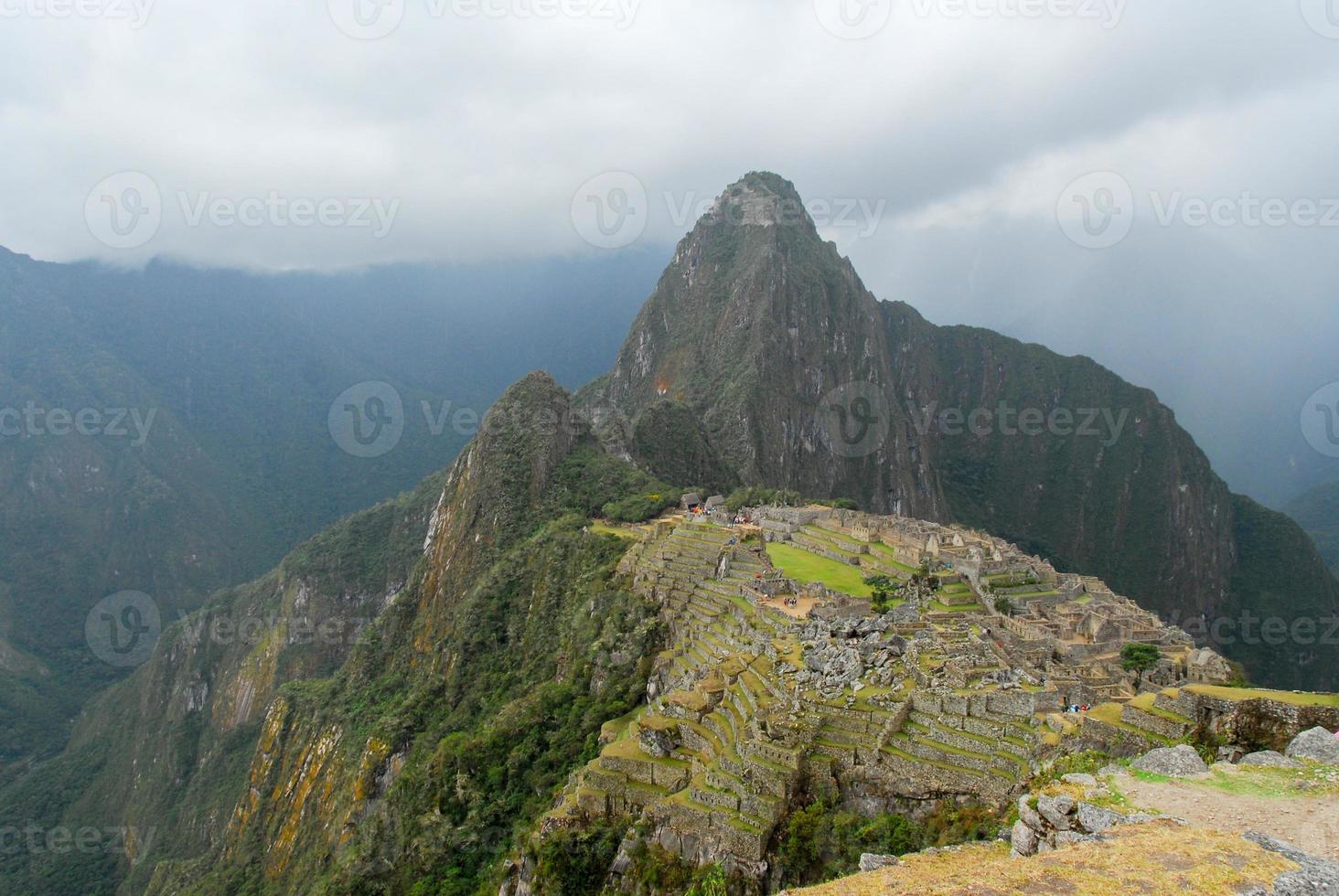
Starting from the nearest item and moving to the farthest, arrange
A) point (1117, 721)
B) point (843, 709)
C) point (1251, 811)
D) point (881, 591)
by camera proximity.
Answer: point (1251, 811), point (1117, 721), point (843, 709), point (881, 591)

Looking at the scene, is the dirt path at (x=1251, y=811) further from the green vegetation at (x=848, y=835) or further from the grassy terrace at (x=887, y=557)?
the grassy terrace at (x=887, y=557)

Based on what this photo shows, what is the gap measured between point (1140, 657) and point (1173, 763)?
66.0 feet

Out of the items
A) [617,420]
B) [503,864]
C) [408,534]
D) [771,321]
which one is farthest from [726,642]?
[771,321]

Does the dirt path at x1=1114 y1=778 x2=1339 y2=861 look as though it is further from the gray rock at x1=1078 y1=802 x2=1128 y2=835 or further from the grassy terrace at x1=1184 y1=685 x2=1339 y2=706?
the grassy terrace at x1=1184 y1=685 x2=1339 y2=706

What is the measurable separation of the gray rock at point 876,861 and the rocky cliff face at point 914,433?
7613 centimetres

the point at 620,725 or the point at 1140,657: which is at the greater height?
the point at 1140,657

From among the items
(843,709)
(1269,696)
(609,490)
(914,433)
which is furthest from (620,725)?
(914,433)

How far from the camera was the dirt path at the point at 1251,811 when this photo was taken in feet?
29.3

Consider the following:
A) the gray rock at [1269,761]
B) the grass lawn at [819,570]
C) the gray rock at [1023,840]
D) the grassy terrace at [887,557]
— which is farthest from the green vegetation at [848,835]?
the grassy terrace at [887,557]

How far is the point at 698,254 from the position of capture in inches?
5694

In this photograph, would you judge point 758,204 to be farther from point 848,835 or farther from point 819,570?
Result: point 848,835

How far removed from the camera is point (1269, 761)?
11.3 m

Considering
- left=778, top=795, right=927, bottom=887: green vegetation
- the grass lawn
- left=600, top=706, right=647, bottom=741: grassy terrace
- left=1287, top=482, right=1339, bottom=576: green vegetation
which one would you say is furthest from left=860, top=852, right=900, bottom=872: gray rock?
left=1287, top=482, right=1339, bottom=576: green vegetation

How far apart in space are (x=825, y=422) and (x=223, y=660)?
9840 centimetres
